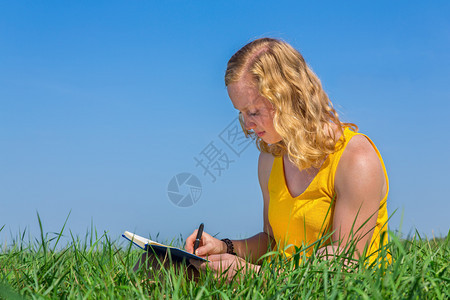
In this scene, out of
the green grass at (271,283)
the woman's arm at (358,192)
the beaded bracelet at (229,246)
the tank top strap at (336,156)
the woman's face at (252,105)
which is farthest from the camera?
the beaded bracelet at (229,246)

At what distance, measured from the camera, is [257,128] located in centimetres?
311

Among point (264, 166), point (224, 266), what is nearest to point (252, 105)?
point (264, 166)

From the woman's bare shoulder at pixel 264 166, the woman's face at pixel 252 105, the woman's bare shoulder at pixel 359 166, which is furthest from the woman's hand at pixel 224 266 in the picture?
the woman's bare shoulder at pixel 264 166

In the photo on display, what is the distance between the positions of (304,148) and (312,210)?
0.40m

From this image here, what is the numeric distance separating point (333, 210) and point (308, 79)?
885 mm

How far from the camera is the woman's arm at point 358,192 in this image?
2.74 metres

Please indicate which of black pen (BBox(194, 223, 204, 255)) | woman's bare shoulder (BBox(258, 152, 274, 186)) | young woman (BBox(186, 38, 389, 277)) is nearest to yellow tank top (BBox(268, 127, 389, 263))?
young woman (BBox(186, 38, 389, 277))

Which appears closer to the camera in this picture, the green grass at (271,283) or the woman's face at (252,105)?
the green grass at (271,283)

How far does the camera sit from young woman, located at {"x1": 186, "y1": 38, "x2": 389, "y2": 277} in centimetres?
280

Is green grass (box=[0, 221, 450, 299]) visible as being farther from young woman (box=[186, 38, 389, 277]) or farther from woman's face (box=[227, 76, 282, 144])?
woman's face (box=[227, 76, 282, 144])

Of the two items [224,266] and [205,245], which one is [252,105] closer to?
[205,245]

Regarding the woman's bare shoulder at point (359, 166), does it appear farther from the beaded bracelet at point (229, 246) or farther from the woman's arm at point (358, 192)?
the beaded bracelet at point (229, 246)

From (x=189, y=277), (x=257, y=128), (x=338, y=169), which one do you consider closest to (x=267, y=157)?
(x=257, y=128)

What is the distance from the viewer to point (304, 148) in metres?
2.96
